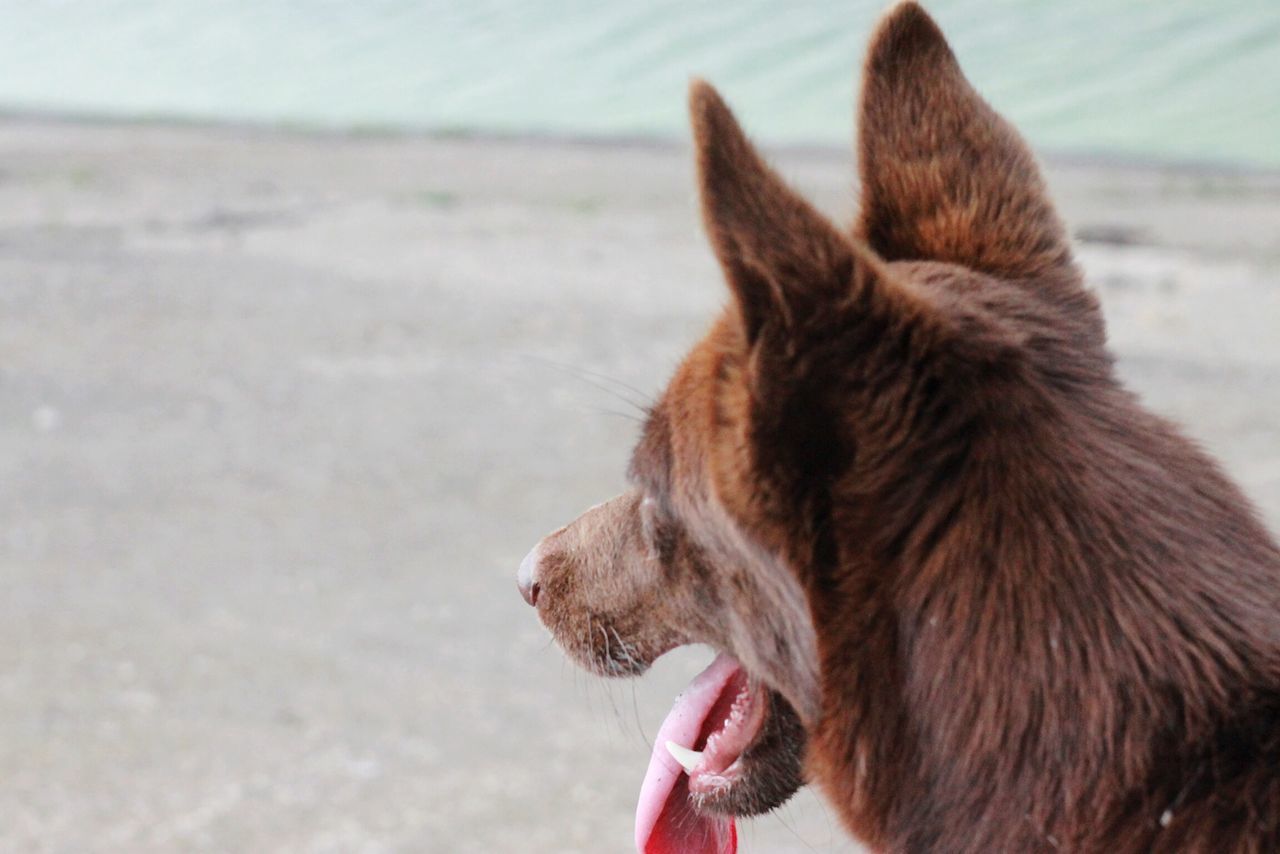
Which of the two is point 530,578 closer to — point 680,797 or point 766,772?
point 680,797

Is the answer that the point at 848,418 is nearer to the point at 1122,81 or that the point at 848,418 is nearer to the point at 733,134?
the point at 733,134

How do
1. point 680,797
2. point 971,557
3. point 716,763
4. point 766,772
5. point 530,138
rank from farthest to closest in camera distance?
point 530,138 → point 680,797 → point 716,763 → point 766,772 → point 971,557

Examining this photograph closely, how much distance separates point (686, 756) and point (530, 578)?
0.48m

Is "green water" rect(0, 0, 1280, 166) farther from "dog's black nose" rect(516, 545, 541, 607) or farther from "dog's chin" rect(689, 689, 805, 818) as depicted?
"dog's chin" rect(689, 689, 805, 818)

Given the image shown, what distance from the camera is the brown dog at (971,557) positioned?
2059mm

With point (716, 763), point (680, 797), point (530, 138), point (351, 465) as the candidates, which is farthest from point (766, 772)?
point (530, 138)

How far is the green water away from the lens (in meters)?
19.5

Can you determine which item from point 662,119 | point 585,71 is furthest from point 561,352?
point 585,71

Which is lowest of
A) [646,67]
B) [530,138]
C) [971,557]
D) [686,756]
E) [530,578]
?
[646,67]

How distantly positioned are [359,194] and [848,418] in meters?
13.2

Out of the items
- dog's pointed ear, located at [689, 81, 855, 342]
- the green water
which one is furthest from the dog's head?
the green water

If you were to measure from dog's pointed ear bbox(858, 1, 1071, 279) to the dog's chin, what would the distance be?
0.83m

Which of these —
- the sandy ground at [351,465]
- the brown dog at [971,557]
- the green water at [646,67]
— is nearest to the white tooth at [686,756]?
the brown dog at [971,557]

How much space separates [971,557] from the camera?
7.06ft
